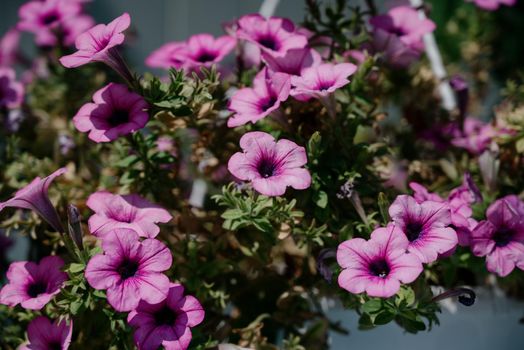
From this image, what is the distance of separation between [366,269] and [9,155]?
64cm

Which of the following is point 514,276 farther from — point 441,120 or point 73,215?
point 73,215

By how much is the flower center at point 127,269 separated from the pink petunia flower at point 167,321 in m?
0.03

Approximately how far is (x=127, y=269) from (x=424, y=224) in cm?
35

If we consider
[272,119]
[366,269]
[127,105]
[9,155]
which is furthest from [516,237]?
[9,155]

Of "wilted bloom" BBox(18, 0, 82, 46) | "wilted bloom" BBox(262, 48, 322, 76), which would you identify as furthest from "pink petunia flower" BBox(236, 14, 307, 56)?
"wilted bloom" BBox(18, 0, 82, 46)

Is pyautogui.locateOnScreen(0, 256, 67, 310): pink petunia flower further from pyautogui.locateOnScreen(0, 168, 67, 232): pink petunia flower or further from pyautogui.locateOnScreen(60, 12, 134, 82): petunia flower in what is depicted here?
pyautogui.locateOnScreen(60, 12, 134, 82): petunia flower

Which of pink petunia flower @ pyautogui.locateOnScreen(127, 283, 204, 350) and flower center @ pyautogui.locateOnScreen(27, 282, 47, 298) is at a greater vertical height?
pink petunia flower @ pyautogui.locateOnScreen(127, 283, 204, 350)

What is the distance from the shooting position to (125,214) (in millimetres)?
825

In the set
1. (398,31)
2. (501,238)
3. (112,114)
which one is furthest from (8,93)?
(501,238)

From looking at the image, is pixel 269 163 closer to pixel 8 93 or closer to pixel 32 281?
pixel 32 281

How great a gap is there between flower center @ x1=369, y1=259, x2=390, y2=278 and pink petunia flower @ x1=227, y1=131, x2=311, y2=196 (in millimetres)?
118

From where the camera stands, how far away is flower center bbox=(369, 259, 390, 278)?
2.45 ft

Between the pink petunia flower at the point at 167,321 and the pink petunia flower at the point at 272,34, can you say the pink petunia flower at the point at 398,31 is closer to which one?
the pink petunia flower at the point at 272,34

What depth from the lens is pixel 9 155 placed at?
108 cm
